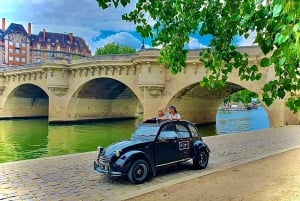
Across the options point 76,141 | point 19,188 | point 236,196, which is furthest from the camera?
point 76,141

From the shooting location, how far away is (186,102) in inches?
1352

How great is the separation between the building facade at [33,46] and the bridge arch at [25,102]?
1243 inches

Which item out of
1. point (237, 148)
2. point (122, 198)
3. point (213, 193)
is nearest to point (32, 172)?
point (122, 198)

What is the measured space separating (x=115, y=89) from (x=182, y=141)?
116ft

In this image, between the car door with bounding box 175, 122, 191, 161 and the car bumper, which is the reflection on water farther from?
the car bumper

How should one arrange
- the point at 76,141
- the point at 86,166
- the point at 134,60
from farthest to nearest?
the point at 134,60 → the point at 76,141 → the point at 86,166

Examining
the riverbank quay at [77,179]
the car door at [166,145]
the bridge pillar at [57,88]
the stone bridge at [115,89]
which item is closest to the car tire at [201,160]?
the riverbank quay at [77,179]

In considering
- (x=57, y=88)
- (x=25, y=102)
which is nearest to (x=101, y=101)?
(x=57, y=88)

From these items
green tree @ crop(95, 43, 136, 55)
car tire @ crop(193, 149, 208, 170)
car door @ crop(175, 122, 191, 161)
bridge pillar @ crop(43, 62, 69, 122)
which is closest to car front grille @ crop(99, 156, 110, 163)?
car door @ crop(175, 122, 191, 161)

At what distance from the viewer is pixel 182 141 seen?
342 inches

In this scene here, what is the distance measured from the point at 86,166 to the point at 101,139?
1572 cm

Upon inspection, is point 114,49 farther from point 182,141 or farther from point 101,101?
point 182,141

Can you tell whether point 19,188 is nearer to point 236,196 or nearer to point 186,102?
point 236,196

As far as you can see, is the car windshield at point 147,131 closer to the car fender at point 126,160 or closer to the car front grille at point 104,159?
the car fender at point 126,160
